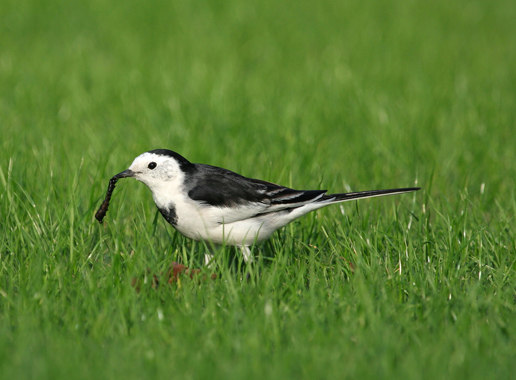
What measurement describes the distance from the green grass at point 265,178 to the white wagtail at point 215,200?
248 mm

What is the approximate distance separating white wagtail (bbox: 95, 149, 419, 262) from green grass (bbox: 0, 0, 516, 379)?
0.25 meters

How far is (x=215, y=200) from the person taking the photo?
461 centimetres

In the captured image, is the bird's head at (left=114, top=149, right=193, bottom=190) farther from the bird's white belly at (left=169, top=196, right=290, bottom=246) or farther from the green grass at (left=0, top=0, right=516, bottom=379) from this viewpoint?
the green grass at (left=0, top=0, right=516, bottom=379)

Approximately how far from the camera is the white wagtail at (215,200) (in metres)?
4.59

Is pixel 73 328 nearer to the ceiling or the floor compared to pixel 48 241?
nearer to the floor

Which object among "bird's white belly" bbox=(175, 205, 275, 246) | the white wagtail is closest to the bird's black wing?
the white wagtail

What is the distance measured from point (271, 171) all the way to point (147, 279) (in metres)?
2.54

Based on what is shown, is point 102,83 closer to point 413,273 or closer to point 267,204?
point 267,204

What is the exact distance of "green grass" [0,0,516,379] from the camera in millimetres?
3314

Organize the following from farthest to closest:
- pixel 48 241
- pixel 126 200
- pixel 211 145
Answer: pixel 211 145 → pixel 126 200 → pixel 48 241

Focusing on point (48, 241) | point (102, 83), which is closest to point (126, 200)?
point (48, 241)

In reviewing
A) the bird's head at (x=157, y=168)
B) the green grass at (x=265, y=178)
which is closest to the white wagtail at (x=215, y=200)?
the bird's head at (x=157, y=168)

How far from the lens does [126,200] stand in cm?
582

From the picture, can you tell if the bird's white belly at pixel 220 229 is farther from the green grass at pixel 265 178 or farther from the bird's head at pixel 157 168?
the bird's head at pixel 157 168
